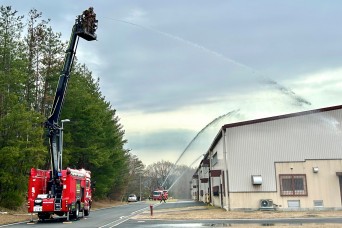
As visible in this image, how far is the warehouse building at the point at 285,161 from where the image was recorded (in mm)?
33500

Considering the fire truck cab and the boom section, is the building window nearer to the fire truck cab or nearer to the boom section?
the fire truck cab

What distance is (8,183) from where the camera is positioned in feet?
120

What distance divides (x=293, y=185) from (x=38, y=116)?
2373cm

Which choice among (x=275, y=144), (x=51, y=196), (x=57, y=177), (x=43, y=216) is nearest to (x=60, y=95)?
(x=57, y=177)

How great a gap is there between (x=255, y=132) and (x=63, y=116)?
26635 mm

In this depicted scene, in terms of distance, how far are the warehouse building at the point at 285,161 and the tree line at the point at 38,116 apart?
17.1m

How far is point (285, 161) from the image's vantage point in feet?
112

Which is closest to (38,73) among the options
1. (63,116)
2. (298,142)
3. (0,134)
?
(63,116)

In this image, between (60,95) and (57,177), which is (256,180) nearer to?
(57,177)

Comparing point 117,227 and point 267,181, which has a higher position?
point 267,181

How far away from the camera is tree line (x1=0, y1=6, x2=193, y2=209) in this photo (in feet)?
119

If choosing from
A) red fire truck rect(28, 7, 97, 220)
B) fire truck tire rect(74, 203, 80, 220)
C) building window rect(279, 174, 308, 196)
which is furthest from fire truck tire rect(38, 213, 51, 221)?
building window rect(279, 174, 308, 196)

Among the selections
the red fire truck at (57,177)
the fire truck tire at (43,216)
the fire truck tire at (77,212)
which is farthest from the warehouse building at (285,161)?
the fire truck tire at (43,216)

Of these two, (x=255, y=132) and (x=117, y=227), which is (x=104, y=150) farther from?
(x=117, y=227)
